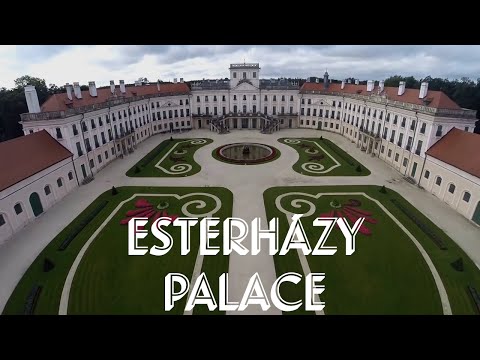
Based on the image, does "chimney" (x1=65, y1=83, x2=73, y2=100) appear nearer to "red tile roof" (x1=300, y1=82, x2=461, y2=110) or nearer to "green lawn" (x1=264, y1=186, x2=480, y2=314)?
"green lawn" (x1=264, y1=186, x2=480, y2=314)

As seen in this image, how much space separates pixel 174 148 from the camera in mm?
67375

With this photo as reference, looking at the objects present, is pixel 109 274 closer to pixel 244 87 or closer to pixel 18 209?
pixel 18 209

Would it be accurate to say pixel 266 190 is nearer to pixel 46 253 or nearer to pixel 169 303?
pixel 169 303

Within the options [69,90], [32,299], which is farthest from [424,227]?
[69,90]

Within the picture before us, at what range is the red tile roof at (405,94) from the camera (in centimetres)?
4722

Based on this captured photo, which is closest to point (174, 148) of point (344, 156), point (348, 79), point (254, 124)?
point (254, 124)

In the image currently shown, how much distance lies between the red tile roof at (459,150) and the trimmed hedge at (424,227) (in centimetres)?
886

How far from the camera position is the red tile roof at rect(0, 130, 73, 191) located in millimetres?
34969

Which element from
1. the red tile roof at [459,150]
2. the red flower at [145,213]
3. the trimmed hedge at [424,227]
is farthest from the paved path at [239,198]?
the red flower at [145,213]

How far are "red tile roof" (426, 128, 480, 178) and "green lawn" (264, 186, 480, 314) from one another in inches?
366

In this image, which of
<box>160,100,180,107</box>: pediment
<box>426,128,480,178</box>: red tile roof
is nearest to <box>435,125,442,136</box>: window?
<box>426,128,480,178</box>: red tile roof

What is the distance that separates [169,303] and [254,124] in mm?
70099

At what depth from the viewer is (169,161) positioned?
Answer: 191 ft

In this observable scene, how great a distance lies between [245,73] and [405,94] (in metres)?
45.1
